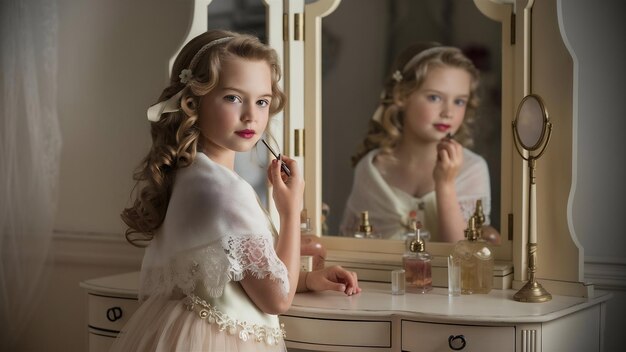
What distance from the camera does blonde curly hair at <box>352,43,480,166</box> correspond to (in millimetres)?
2457

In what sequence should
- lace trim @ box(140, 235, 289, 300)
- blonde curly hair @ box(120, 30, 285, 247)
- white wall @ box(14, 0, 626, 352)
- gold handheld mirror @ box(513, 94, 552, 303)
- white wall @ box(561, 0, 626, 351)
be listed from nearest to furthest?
lace trim @ box(140, 235, 289, 300) < blonde curly hair @ box(120, 30, 285, 247) < gold handheld mirror @ box(513, 94, 552, 303) < white wall @ box(561, 0, 626, 351) < white wall @ box(14, 0, 626, 352)

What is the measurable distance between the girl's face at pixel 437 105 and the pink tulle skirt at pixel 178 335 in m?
0.84

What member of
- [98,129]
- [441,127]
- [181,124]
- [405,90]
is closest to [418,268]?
[441,127]

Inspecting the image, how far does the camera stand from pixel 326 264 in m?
2.58

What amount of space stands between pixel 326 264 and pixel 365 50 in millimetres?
635

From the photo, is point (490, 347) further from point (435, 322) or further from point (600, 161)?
point (600, 161)

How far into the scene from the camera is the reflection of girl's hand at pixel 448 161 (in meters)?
2.48

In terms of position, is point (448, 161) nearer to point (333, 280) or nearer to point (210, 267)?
point (333, 280)

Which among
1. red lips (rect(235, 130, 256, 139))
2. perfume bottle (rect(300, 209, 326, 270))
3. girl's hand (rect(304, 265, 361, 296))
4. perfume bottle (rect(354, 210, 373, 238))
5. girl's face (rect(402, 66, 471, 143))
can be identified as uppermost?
girl's face (rect(402, 66, 471, 143))

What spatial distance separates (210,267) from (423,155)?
0.89 meters

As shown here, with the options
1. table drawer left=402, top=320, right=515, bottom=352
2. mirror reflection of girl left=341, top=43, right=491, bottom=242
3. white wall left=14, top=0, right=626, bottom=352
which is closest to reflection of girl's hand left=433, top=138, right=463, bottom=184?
mirror reflection of girl left=341, top=43, right=491, bottom=242

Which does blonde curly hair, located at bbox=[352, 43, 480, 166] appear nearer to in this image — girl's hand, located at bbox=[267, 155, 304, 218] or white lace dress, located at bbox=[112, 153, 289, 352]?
girl's hand, located at bbox=[267, 155, 304, 218]

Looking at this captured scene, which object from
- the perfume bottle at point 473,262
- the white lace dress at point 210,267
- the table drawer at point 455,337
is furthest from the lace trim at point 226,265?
the perfume bottle at point 473,262

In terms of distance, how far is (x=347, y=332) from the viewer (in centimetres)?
212
